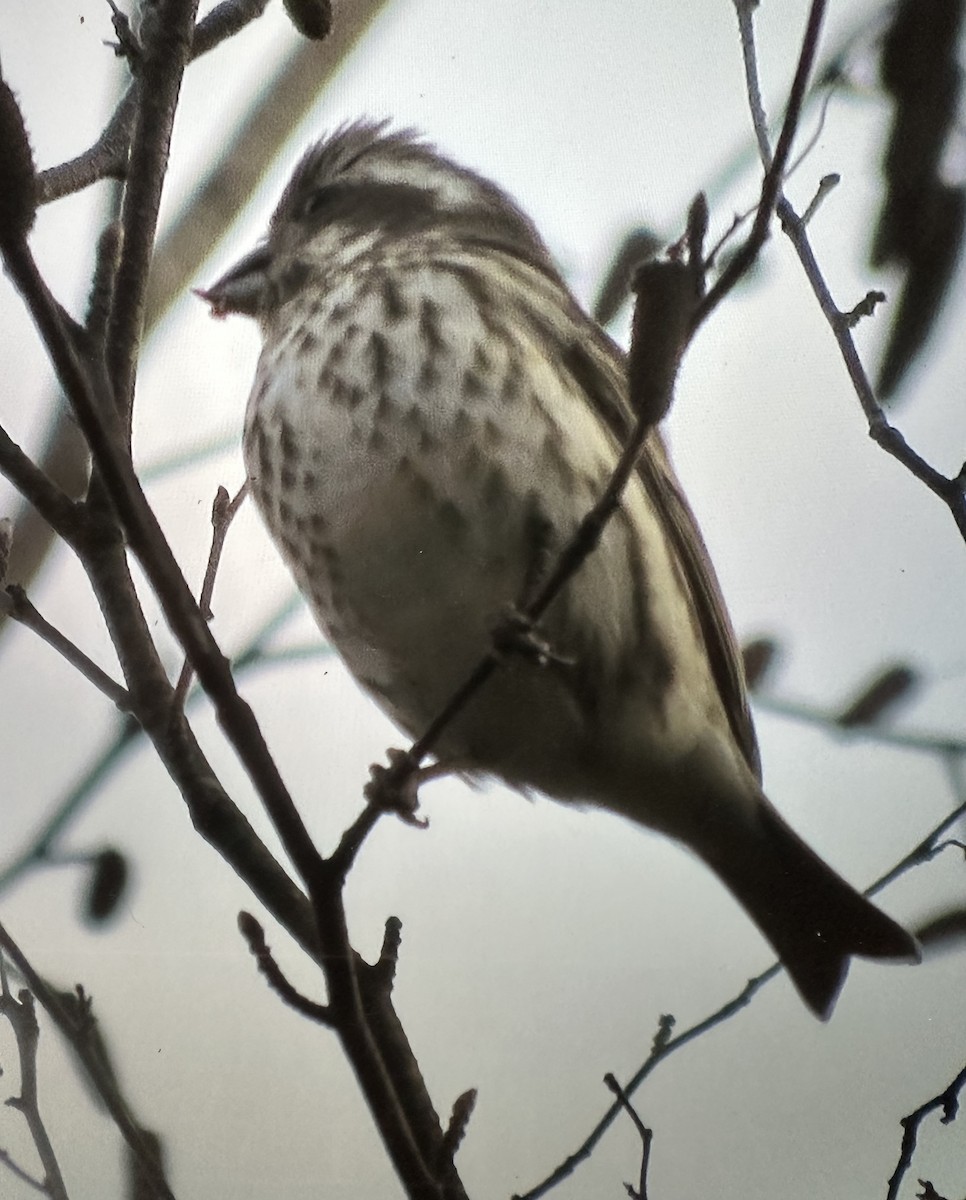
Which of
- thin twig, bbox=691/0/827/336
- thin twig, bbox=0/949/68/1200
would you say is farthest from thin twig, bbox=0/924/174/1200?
thin twig, bbox=691/0/827/336

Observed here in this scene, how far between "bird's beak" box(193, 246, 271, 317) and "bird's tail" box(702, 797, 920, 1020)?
77 centimetres

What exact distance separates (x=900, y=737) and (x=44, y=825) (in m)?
0.83

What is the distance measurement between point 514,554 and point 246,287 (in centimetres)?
57

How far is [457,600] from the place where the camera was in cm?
109

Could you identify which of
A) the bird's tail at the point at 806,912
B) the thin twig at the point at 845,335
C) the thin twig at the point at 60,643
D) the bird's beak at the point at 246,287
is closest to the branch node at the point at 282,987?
the thin twig at the point at 60,643

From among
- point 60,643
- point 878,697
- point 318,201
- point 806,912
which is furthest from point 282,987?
point 318,201

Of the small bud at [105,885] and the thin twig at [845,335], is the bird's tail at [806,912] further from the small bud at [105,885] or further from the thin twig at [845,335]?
the small bud at [105,885]

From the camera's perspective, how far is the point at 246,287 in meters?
1.44

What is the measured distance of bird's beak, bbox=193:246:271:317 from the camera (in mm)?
1399

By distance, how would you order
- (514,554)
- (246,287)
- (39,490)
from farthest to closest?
(246,287)
(514,554)
(39,490)

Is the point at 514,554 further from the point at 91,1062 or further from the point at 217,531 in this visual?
the point at 91,1062

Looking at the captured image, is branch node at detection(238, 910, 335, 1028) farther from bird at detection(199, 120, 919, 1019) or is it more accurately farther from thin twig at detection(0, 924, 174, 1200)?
thin twig at detection(0, 924, 174, 1200)

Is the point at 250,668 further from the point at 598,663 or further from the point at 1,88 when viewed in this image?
the point at 1,88

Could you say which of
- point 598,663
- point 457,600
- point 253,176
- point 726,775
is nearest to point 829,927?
point 726,775
